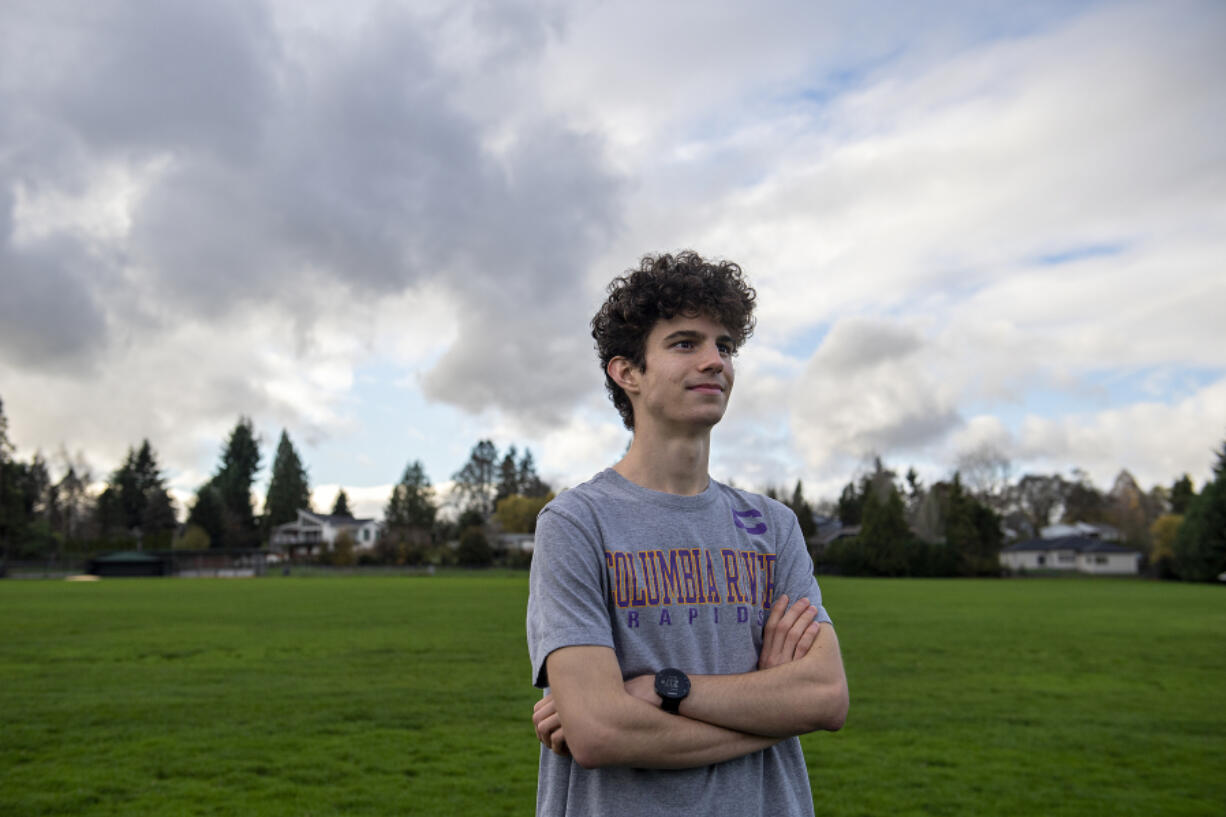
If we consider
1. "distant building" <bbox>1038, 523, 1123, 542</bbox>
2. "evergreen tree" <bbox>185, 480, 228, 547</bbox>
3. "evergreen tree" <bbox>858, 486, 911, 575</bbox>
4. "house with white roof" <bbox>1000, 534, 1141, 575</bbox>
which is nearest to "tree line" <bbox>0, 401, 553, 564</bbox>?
"evergreen tree" <bbox>185, 480, 228, 547</bbox>

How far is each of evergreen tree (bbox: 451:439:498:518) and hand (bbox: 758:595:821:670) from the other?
372 feet

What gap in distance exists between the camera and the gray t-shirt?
217cm

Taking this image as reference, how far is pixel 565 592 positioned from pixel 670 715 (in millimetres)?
397

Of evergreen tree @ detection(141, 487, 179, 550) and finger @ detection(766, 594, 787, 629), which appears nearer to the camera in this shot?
finger @ detection(766, 594, 787, 629)

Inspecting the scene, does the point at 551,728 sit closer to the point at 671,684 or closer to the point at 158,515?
the point at 671,684

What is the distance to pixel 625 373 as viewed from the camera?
8.72ft

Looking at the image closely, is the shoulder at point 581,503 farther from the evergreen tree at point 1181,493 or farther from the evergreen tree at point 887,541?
the evergreen tree at point 1181,493

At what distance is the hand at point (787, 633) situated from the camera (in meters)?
2.39

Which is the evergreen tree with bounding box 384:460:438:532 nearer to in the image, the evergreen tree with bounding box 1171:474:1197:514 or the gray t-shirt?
the evergreen tree with bounding box 1171:474:1197:514

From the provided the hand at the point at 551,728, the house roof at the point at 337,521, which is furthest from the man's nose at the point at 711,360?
the house roof at the point at 337,521

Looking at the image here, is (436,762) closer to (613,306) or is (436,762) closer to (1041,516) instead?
(613,306)

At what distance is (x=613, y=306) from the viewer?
2.69m

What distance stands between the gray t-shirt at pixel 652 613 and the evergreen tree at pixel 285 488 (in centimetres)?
10578

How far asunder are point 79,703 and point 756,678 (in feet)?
37.0
